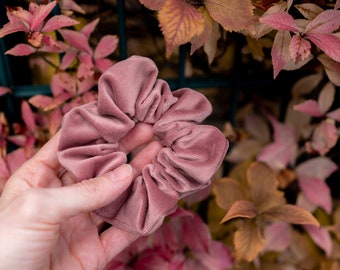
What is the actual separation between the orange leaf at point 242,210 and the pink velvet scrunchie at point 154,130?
13 centimetres

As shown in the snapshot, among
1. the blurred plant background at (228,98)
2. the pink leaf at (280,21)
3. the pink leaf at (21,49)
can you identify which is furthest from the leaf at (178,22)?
the pink leaf at (21,49)

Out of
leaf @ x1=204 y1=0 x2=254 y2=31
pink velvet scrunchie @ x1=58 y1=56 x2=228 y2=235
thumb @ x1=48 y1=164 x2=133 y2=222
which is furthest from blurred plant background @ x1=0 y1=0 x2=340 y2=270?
thumb @ x1=48 y1=164 x2=133 y2=222

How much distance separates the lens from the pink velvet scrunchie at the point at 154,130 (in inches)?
27.9

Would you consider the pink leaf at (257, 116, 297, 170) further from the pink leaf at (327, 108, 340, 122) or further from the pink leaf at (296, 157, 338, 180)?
the pink leaf at (327, 108, 340, 122)

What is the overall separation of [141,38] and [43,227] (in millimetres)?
578

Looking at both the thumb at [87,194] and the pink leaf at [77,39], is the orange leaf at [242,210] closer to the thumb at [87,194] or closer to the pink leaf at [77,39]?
the thumb at [87,194]

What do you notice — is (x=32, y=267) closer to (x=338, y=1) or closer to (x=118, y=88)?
(x=118, y=88)

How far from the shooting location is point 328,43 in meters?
0.69

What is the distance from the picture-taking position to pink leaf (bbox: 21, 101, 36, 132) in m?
0.94

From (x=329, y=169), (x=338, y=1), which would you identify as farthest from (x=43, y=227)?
(x=329, y=169)

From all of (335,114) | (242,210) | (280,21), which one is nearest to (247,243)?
(242,210)

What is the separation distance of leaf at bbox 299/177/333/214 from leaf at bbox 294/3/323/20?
1.78ft

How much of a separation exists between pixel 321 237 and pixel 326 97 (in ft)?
1.33

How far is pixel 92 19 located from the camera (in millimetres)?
969
